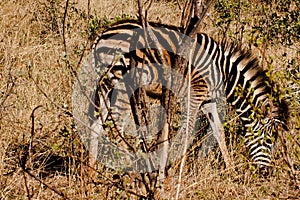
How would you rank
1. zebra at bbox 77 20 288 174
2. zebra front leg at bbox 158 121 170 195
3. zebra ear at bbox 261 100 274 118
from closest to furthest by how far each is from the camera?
zebra ear at bbox 261 100 274 118 → zebra front leg at bbox 158 121 170 195 → zebra at bbox 77 20 288 174

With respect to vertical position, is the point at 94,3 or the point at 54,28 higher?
the point at 94,3

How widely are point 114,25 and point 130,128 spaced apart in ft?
3.51

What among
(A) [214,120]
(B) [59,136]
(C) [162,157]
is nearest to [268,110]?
(C) [162,157]

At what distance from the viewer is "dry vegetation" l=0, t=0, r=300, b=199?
3152mm

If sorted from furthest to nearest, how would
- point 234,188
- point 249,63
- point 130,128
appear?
point 249,63 < point 130,128 < point 234,188

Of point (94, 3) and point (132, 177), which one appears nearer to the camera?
point (132, 177)

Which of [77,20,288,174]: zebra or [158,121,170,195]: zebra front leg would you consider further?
[77,20,288,174]: zebra

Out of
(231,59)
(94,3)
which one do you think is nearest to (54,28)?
(94,3)

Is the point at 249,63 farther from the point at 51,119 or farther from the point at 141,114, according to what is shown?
the point at 141,114

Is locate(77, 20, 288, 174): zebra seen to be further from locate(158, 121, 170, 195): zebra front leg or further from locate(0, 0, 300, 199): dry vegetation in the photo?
locate(158, 121, 170, 195): zebra front leg

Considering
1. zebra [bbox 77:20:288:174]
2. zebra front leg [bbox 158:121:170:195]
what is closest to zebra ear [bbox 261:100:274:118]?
zebra [bbox 77:20:288:174]

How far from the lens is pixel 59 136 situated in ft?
14.9

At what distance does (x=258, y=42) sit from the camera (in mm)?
2660

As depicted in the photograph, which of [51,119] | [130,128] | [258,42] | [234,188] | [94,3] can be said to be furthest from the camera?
[94,3]
